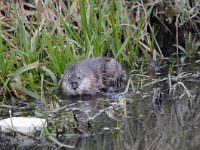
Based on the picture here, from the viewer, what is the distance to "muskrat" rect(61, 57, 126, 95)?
5820mm

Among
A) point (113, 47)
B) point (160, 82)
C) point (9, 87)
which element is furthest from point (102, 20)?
point (9, 87)

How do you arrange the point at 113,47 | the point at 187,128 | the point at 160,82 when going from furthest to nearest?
the point at 113,47, the point at 160,82, the point at 187,128

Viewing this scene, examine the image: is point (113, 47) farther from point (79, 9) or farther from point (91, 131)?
point (91, 131)

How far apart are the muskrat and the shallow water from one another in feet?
0.40

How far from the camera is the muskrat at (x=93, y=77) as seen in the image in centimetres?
582

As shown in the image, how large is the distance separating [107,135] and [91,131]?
14cm

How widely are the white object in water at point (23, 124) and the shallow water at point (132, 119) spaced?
80 mm

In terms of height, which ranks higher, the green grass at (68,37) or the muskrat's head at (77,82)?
the green grass at (68,37)

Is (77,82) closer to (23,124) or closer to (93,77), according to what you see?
(93,77)

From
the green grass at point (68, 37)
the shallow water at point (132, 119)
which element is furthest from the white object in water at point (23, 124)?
the green grass at point (68, 37)

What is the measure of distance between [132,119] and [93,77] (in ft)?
4.19

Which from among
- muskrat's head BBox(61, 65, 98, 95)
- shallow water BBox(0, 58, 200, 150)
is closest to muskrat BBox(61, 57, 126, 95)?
muskrat's head BBox(61, 65, 98, 95)

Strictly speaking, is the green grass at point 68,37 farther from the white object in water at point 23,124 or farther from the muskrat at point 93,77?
the white object in water at point 23,124

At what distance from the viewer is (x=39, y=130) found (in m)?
4.57
